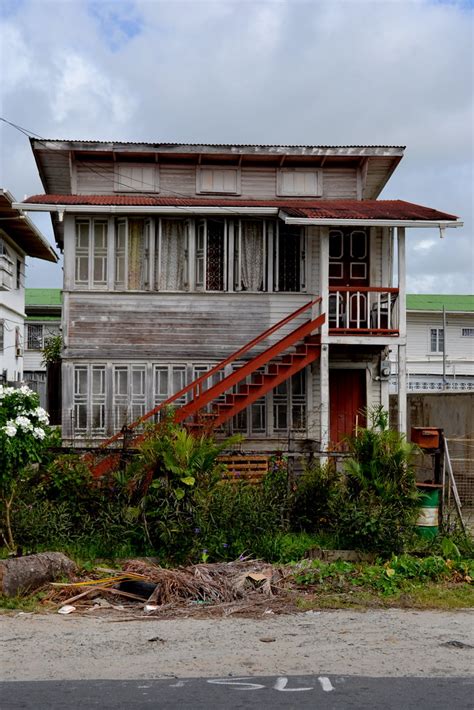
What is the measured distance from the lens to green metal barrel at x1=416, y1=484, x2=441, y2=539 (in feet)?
39.5

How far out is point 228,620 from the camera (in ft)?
29.7

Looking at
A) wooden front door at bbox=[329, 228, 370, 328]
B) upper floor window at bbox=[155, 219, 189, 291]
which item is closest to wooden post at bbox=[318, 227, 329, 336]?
wooden front door at bbox=[329, 228, 370, 328]

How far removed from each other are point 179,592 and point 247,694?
345 cm

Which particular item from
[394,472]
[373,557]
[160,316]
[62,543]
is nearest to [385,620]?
[373,557]

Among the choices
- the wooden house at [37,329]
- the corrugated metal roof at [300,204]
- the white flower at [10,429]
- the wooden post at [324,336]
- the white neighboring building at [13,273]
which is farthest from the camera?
the wooden house at [37,329]

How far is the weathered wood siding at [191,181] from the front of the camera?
749 inches

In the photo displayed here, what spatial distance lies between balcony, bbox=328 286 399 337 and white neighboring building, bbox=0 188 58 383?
A: 466 inches

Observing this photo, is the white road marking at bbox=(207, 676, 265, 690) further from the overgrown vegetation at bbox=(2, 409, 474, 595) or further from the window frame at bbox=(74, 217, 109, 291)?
the window frame at bbox=(74, 217, 109, 291)

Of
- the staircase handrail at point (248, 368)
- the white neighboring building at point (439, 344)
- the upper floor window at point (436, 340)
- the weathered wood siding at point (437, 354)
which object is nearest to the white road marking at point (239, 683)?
the staircase handrail at point (248, 368)

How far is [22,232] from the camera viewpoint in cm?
2886

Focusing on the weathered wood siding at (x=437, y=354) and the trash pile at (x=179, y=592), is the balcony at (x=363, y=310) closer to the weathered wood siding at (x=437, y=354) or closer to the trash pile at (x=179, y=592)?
the trash pile at (x=179, y=592)

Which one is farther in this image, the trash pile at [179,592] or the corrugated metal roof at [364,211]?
the corrugated metal roof at [364,211]

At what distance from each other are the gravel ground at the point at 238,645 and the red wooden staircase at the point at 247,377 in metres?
6.50

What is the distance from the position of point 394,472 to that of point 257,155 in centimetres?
958
